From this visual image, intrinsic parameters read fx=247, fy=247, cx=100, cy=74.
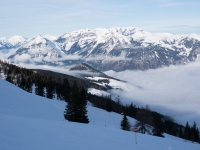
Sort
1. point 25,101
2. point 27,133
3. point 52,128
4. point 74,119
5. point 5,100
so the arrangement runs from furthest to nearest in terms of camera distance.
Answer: point 25,101
point 5,100
point 74,119
point 52,128
point 27,133

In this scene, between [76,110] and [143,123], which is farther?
[143,123]

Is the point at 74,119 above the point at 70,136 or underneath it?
underneath

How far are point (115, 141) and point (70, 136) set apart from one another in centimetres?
467

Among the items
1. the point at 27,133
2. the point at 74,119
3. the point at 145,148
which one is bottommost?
the point at 74,119

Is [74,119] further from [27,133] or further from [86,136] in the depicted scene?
[27,133]

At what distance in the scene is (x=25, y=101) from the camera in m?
58.6

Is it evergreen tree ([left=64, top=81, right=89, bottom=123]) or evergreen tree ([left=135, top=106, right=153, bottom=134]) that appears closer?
evergreen tree ([left=64, top=81, right=89, bottom=123])

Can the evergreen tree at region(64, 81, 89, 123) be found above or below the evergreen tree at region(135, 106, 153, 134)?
above

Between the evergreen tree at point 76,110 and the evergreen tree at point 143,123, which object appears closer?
the evergreen tree at point 76,110

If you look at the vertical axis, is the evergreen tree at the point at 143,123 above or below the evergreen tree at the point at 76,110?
below

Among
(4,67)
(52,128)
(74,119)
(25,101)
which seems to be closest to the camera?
(52,128)

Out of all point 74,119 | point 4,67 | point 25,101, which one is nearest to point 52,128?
point 74,119

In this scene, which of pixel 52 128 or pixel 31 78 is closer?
pixel 52 128

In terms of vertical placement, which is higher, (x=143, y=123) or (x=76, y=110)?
(x=76, y=110)
